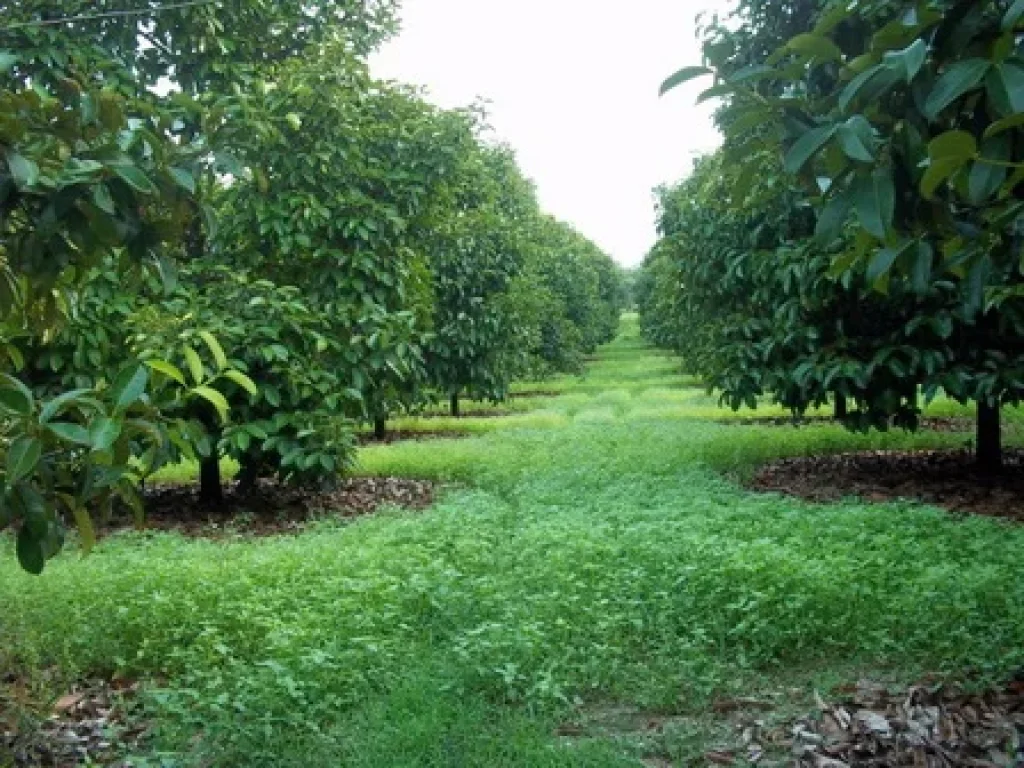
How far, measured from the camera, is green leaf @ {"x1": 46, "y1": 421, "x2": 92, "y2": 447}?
75.9 inches

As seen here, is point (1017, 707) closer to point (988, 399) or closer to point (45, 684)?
point (45, 684)

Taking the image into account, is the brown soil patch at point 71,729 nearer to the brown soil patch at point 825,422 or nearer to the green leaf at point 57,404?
the green leaf at point 57,404

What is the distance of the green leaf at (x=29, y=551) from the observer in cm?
210

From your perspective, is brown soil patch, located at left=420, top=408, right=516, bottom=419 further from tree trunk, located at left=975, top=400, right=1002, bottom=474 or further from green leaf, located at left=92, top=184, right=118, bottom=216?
green leaf, located at left=92, top=184, right=118, bottom=216

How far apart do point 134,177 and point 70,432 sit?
559mm

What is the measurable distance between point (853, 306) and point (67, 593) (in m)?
5.81

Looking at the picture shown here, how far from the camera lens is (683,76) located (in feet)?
6.39

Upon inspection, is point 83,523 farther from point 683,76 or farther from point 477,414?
point 477,414

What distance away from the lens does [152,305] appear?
6.49 metres

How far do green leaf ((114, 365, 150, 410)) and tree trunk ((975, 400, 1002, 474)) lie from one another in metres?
7.35

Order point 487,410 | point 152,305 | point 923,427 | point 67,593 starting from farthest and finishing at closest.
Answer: point 487,410
point 923,427
point 152,305
point 67,593

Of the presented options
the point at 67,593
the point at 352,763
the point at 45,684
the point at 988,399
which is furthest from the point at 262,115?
the point at 988,399

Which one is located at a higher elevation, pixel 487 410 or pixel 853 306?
pixel 853 306

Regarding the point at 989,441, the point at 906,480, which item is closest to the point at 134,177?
the point at 906,480
